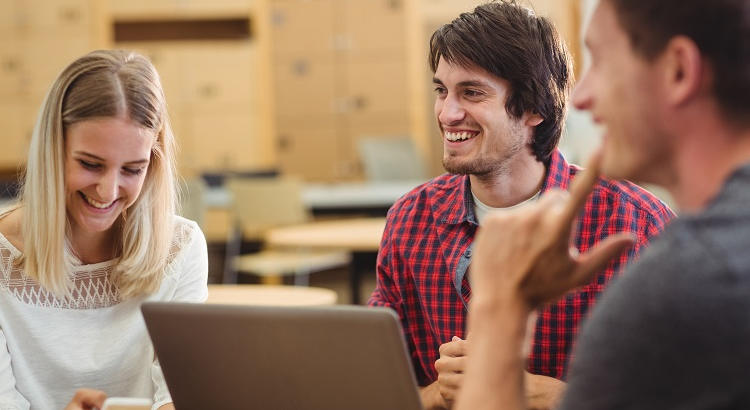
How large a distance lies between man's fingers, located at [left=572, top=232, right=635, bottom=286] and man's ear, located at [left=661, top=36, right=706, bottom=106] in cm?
16

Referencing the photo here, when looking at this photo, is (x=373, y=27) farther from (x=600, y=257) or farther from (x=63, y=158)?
(x=600, y=257)

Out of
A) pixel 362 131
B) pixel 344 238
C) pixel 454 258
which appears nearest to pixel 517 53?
pixel 454 258

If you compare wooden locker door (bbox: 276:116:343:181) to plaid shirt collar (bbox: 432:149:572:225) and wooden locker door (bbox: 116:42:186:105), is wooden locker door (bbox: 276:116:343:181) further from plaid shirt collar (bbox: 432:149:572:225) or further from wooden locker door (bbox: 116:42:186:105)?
plaid shirt collar (bbox: 432:149:572:225)

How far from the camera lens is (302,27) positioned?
7250 millimetres

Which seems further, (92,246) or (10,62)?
(10,62)

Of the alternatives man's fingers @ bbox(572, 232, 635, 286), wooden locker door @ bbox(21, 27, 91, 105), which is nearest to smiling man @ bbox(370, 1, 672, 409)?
man's fingers @ bbox(572, 232, 635, 286)

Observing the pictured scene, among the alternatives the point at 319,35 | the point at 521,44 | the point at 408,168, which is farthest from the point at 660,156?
the point at 319,35

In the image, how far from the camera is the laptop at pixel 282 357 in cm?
97

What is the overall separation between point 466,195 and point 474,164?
0.22 ft

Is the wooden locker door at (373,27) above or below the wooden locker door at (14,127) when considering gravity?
above

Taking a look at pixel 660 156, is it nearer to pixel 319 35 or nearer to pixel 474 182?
pixel 474 182

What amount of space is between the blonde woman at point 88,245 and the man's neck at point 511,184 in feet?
1.84

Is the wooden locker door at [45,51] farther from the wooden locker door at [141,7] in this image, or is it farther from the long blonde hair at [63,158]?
the long blonde hair at [63,158]

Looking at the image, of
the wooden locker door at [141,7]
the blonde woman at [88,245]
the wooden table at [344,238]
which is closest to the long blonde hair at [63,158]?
the blonde woman at [88,245]
